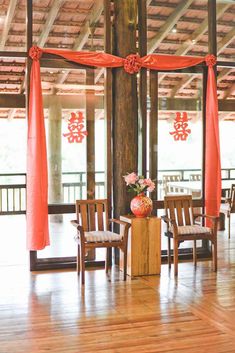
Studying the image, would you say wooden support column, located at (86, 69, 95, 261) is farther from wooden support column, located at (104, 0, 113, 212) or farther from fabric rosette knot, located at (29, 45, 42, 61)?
fabric rosette knot, located at (29, 45, 42, 61)

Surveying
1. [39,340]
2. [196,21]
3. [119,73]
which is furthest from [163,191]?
[39,340]

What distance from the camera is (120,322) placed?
12.5ft

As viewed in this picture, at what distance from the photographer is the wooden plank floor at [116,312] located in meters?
3.39

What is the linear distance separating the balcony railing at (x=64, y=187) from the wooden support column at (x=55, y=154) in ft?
0.23

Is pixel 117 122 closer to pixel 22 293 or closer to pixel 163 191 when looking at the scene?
pixel 163 191

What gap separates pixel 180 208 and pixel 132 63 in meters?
1.74

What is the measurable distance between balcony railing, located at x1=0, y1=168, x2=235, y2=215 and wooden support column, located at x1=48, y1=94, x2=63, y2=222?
7 centimetres

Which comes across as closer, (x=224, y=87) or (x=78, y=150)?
(x=78, y=150)

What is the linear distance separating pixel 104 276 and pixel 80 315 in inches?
51.2

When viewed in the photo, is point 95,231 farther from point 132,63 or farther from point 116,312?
point 132,63

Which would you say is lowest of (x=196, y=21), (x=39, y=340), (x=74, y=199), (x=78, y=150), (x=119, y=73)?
(x=39, y=340)

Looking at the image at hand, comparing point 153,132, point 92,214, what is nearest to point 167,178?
point 153,132

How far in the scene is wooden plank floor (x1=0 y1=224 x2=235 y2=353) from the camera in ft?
11.1

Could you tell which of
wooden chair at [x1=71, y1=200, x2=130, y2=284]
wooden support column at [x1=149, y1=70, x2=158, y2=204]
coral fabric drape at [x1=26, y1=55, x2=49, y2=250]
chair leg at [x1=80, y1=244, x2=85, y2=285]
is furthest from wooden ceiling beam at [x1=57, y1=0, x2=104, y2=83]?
chair leg at [x1=80, y1=244, x2=85, y2=285]
